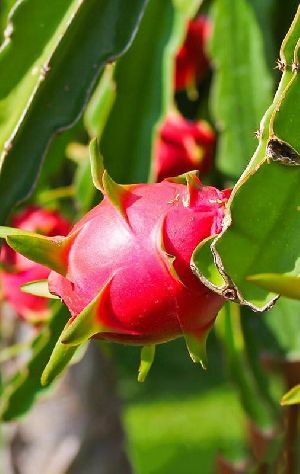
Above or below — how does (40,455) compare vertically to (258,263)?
below

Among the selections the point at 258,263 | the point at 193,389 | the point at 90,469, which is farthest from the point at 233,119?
the point at 193,389

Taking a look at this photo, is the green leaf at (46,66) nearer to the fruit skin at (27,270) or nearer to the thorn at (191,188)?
the fruit skin at (27,270)

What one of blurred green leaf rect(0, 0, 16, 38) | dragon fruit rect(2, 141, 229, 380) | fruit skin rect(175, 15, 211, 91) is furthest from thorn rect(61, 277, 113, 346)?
fruit skin rect(175, 15, 211, 91)

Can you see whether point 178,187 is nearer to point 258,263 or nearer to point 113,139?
point 258,263

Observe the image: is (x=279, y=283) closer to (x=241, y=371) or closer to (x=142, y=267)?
(x=142, y=267)

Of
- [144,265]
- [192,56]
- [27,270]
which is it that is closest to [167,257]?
[144,265]

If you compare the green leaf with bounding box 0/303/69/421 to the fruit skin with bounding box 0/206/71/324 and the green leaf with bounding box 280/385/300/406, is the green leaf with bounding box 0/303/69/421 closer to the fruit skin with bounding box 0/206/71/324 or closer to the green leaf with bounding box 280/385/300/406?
the fruit skin with bounding box 0/206/71/324
